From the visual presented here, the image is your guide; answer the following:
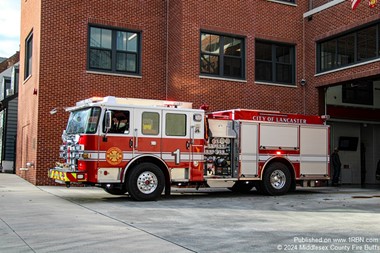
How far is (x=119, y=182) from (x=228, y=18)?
9467 millimetres

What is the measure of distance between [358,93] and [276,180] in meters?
9.19

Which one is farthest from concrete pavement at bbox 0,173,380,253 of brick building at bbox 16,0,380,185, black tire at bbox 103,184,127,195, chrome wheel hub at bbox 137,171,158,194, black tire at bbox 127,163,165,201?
brick building at bbox 16,0,380,185

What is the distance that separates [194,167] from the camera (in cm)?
1293

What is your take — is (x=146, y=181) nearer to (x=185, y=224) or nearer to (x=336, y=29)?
(x=185, y=224)

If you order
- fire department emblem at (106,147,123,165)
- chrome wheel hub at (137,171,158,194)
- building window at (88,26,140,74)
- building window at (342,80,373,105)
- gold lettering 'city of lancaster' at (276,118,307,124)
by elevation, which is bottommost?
chrome wheel hub at (137,171,158,194)

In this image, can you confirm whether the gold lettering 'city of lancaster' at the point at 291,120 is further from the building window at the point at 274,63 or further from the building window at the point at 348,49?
the building window at the point at 274,63

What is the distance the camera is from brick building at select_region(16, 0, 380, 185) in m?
16.5

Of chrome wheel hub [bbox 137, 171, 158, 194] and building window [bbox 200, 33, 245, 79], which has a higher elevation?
building window [bbox 200, 33, 245, 79]

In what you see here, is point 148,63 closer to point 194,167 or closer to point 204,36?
point 204,36

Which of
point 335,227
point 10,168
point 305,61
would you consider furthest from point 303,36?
point 10,168

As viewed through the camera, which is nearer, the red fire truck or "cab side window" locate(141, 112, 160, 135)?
the red fire truck

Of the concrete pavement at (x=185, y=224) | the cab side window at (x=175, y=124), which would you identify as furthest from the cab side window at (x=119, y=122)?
the concrete pavement at (x=185, y=224)

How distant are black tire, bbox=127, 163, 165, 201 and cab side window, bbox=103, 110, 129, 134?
1.01 meters

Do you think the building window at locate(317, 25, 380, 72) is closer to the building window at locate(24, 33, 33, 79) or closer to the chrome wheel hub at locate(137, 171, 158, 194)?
the chrome wheel hub at locate(137, 171, 158, 194)
